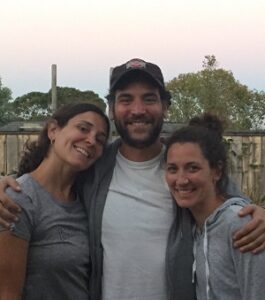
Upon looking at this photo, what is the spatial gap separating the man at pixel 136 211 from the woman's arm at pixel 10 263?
0.49 ft

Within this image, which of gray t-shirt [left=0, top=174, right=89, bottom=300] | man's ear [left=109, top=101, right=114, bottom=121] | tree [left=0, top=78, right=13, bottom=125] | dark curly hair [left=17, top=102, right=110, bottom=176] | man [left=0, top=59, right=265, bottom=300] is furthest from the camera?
tree [left=0, top=78, right=13, bottom=125]

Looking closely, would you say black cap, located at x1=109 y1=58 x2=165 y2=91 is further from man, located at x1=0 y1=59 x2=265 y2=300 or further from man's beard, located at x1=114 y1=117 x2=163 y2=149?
man's beard, located at x1=114 y1=117 x2=163 y2=149

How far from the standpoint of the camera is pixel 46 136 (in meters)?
2.80

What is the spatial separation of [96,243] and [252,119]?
88.6 ft

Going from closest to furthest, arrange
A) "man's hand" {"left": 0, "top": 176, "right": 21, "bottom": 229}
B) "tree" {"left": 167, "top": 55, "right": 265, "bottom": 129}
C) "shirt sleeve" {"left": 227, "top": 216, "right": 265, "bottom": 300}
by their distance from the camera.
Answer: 1. "shirt sleeve" {"left": 227, "top": 216, "right": 265, "bottom": 300}
2. "man's hand" {"left": 0, "top": 176, "right": 21, "bottom": 229}
3. "tree" {"left": 167, "top": 55, "right": 265, "bottom": 129}

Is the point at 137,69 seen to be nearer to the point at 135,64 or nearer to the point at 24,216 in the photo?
the point at 135,64

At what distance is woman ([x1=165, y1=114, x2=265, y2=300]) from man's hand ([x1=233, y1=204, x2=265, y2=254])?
0.03 metres

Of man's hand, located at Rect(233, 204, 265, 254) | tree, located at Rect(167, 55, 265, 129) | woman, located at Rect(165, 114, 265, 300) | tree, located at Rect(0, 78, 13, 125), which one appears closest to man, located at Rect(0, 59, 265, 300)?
woman, located at Rect(165, 114, 265, 300)

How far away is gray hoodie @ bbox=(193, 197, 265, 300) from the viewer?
2.18 metres

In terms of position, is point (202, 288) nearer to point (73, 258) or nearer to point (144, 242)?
point (144, 242)

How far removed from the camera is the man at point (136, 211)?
102 inches

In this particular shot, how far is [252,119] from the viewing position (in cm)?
2892

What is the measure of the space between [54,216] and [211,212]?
2.10 feet

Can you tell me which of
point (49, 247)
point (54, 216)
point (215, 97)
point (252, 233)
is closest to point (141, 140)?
point (54, 216)
